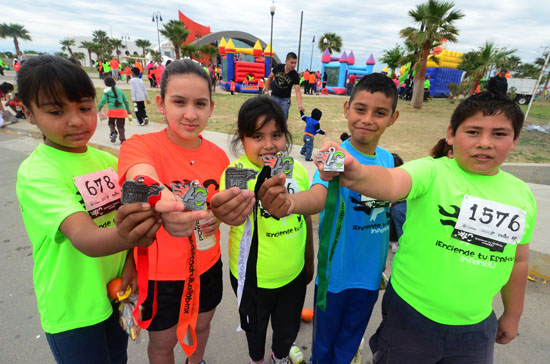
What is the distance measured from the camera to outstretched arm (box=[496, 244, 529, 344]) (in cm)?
133

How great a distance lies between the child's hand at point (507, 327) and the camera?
1438 mm

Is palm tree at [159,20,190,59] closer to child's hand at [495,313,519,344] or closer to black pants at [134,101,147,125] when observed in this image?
black pants at [134,101,147,125]

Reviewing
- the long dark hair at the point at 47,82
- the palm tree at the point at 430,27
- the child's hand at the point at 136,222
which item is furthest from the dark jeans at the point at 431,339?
the palm tree at the point at 430,27

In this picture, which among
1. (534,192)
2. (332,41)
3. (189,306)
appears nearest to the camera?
(189,306)

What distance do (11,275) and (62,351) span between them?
2146 mm

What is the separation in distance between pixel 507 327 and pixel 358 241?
0.86 metres

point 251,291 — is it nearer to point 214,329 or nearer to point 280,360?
point 280,360

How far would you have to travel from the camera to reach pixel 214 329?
226cm

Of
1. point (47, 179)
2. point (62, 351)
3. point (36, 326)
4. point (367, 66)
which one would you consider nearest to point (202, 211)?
point (47, 179)

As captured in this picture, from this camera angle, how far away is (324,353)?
182cm

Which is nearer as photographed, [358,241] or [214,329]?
[358,241]

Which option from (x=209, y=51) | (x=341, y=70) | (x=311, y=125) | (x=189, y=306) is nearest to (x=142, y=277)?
(x=189, y=306)

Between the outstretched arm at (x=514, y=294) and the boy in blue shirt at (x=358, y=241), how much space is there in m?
0.60

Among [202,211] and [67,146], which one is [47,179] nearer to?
[67,146]
